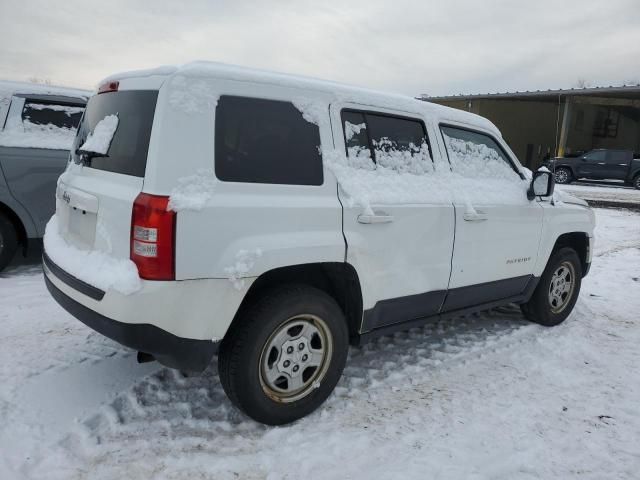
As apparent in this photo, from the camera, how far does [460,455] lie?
270cm

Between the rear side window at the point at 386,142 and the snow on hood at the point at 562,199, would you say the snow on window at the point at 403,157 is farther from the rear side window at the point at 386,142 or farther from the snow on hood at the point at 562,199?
the snow on hood at the point at 562,199

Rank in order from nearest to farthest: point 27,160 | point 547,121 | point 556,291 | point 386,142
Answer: point 386,142, point 556,291, point 27,160, point 547,121

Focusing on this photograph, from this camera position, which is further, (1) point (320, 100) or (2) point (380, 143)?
(2) point (380, 143)

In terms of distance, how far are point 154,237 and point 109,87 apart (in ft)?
3.77

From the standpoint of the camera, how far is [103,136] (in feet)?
9.28

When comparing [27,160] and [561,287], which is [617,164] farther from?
[27,160]

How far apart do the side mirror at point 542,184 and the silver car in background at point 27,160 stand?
4655 millimetres

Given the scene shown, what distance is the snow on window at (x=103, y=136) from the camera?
9.15ft

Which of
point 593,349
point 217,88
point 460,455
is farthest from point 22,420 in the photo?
point 593,349

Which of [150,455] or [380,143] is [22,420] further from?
[380,143]

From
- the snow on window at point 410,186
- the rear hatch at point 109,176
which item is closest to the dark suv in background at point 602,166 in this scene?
the snow on window at point 410,186

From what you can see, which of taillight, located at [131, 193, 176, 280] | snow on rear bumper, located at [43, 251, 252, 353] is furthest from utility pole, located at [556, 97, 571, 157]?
taillight, located at [131, 193, 176, 280]

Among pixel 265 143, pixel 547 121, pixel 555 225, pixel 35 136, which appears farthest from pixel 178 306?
pixel 547 121

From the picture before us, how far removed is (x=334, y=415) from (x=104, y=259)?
1.58m
